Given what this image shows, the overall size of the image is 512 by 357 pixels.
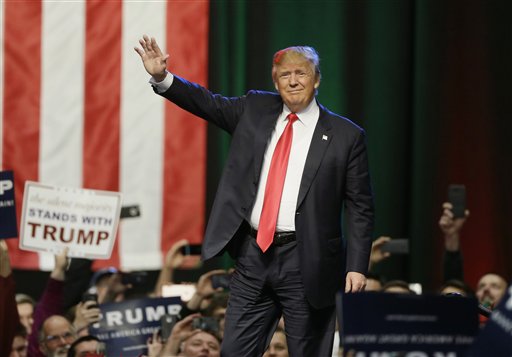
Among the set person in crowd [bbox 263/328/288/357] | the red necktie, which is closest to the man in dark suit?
the red necktie

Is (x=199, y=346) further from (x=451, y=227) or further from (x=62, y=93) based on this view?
(x=62, y=93)

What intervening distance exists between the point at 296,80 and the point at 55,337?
2.31m

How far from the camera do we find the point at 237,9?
6895 millimetres

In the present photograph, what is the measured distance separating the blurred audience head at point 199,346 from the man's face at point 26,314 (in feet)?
3.86

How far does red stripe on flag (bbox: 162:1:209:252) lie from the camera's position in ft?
22.1

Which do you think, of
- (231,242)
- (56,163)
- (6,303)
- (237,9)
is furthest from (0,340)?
(237,9)

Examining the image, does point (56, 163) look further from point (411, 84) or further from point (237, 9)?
point (411, 84)

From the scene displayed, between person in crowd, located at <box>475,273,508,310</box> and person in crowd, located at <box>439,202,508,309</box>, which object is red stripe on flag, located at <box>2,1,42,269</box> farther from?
person in crowd, located at <box>475,273,508,310</box>

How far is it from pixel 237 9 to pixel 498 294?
246cm

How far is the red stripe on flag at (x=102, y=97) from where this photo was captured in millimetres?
6797

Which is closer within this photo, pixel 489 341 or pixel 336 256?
pixel 489 341

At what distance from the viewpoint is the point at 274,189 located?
11.4 ft

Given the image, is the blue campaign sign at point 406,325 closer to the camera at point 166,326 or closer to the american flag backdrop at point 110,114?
the camera at point 166,326

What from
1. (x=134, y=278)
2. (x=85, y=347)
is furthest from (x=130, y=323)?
(x=134, y=278)
